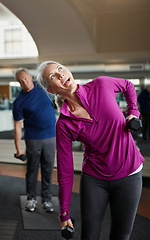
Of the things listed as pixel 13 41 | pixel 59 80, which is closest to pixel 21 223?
pixel 59 80

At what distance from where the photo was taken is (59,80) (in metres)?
1.27

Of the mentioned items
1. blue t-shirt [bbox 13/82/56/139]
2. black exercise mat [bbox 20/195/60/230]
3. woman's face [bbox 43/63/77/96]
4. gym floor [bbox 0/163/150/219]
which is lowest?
gym floor [bbox 0/163/150/219]

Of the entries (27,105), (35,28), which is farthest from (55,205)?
(35,28)

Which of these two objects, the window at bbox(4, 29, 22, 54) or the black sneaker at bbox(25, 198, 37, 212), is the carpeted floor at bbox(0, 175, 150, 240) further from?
the window at bbox(4, 29, 22, 54)

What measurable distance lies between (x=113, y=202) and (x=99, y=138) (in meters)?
0.35

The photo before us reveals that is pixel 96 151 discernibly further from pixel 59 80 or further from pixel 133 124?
pixel 59 80

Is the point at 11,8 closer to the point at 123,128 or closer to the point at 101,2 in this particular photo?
the point at 101,2

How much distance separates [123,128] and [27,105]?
187 cm

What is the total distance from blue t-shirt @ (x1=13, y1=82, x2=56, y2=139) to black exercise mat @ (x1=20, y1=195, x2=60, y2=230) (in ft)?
3.01

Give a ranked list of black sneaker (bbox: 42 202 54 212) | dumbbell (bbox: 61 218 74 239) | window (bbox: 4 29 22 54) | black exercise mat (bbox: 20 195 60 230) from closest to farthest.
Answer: dumbbell (bbox: 61 218 74 239) < black exercise mat (bbox: 20 195 60 230) < black sneaker (bbox: 42 202 54 212) < window (bbox: 4 29 22 54)

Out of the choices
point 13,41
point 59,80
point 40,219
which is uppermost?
point 13,41

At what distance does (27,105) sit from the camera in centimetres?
299

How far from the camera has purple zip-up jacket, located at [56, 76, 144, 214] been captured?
4.21 ft

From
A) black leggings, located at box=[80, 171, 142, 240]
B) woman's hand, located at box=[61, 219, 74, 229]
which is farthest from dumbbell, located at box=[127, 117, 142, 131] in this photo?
woman's hand, located at box=[61, 219, 74, 229]
